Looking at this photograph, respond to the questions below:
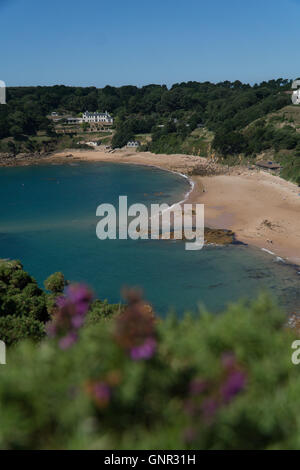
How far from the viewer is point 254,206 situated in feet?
143

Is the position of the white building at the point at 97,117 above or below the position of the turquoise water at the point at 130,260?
above

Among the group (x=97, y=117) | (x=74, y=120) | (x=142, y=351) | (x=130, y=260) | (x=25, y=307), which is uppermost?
(x=97, y=117)

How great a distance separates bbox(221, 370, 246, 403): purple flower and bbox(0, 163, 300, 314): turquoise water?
1282 centimetres

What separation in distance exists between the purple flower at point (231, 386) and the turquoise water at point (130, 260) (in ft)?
42.1

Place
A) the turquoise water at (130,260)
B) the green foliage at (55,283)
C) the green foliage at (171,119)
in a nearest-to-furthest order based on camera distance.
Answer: the green foliage at (55,283) → the turquoise water at (130,260) → the green foliage at (171,119)

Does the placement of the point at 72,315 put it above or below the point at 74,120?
below

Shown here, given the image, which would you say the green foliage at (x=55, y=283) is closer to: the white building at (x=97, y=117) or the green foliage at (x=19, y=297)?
the green foliage at (x=19, y=297)

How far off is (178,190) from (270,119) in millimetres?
30275

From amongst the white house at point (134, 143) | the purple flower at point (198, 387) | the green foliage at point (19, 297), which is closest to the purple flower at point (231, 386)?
the purple flower at point (198, 387)

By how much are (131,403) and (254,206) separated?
133ft

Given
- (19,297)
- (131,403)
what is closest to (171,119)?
(19,297)

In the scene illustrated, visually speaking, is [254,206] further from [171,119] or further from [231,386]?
[171,119]

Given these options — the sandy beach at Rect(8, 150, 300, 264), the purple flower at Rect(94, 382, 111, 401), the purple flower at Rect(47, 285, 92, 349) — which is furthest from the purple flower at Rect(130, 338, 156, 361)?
the sandy beach at Rect(8, 150, 300, 264)

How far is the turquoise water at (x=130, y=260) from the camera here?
25.3 m
